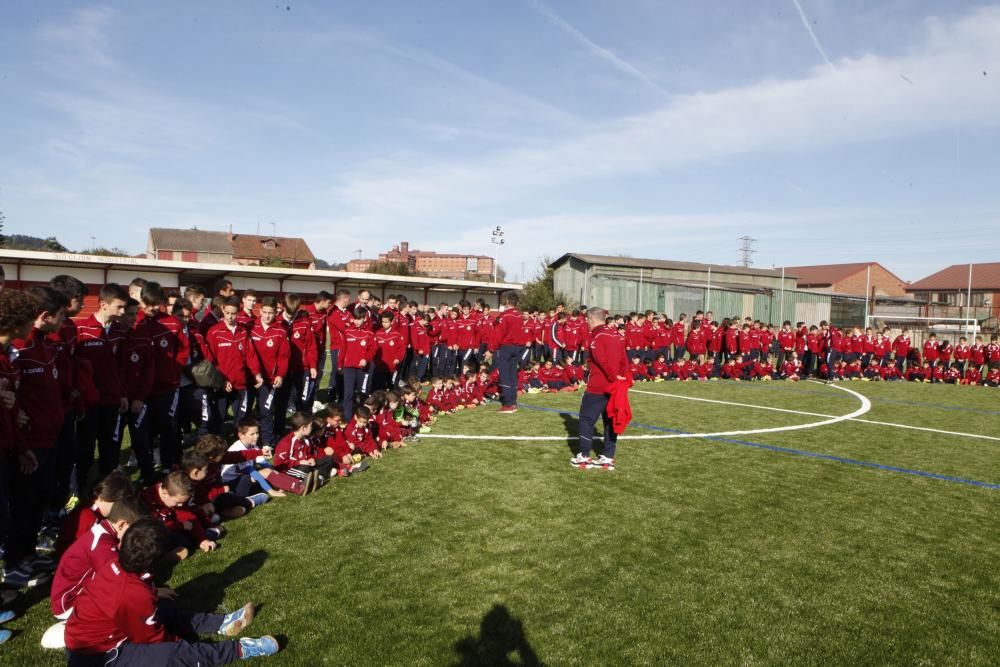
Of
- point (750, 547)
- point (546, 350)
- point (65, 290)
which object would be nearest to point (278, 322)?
point (65, 290)

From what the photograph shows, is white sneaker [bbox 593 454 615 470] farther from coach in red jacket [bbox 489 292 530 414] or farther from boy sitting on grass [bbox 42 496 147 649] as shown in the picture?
boy sitting on grass [bbox 42 496 147 649]

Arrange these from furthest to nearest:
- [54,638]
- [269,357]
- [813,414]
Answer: [813,414], [269,357], [54,638]

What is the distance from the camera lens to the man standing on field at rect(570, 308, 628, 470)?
7.79 m

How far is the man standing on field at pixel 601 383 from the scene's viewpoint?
307 inches

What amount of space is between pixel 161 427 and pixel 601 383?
18.2ft

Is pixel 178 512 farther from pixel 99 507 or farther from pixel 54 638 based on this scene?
pixel 54 638

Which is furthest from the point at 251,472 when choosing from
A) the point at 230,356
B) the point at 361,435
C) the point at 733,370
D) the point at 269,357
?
the point at 733,370

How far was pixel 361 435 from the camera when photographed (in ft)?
27.5

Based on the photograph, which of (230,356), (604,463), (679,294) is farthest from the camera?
(679,294)

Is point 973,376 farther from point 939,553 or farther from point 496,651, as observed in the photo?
point 496,651

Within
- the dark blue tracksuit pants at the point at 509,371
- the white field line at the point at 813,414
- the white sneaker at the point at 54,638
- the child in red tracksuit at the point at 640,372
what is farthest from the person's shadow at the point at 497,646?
the child in red tracksuit at the point at 640,372

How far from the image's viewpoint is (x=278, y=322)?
9.08 m

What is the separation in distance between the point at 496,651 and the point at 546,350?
58.1 feet

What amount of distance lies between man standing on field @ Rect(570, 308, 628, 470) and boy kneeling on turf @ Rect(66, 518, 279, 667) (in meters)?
5.05
